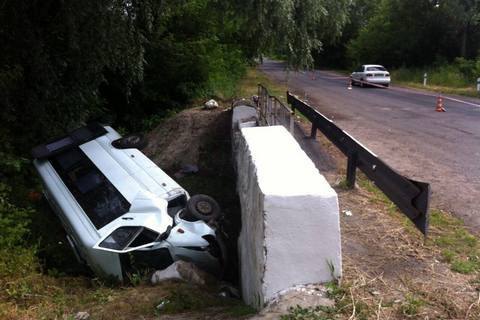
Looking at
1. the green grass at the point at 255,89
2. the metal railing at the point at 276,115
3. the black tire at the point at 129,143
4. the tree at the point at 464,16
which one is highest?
the tree at the point at 464,16

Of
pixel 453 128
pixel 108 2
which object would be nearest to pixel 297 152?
pixel 108 2

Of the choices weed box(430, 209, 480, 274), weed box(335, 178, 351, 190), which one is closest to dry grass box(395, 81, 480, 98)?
weed box(335, 178, 351, 190)

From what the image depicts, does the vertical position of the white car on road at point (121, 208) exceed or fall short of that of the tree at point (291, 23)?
it falls short

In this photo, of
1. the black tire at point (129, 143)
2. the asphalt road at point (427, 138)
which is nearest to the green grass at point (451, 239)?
the asphalt road at point (427, 138)

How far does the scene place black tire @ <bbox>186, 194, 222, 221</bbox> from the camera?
6352 mm

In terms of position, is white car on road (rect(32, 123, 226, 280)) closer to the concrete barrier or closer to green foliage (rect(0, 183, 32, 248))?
green foliage (rect(0, 183, 32, 248))

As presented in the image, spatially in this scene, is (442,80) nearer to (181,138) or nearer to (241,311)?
(181,138)

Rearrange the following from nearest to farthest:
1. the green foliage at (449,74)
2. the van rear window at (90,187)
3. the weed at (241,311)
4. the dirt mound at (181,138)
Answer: the weed at (241,311) < the van rear window at (90,187) < the dirt mound at (181,138) < the green foliage at (449,74)

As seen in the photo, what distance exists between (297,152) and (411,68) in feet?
139

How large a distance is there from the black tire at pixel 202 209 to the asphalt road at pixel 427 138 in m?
2.81

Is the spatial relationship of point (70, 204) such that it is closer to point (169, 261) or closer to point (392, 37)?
point (169, 261)

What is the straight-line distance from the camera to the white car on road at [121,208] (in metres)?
5.89

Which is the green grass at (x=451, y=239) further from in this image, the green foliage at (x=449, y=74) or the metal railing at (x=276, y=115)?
the green foliage at (x=449, y=74)

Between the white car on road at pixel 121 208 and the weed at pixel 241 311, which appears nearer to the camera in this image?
the weed at pixel 241 311
